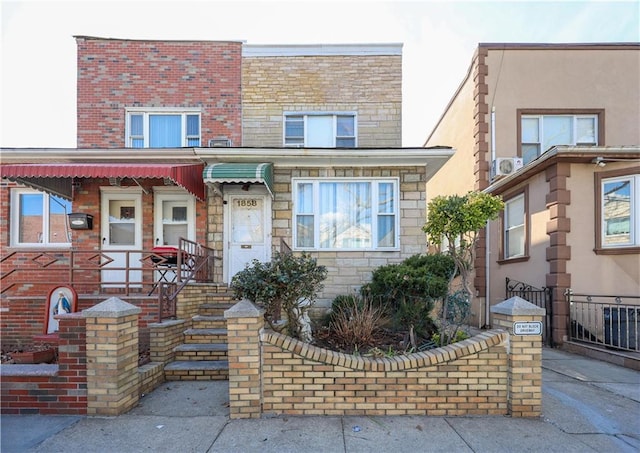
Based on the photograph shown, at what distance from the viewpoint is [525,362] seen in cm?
365

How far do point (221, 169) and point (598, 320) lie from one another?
8420mm

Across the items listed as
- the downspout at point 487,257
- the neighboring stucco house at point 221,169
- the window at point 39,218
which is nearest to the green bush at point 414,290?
the neighboring stucco house at point 221,169

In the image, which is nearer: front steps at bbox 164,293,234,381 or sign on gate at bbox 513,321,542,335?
sign on gate at bbox 513,321,542,335

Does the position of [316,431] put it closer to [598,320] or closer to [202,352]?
[202,352]

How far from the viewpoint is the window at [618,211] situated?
7008 millimetres

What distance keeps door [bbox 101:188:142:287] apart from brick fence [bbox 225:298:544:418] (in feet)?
18.0

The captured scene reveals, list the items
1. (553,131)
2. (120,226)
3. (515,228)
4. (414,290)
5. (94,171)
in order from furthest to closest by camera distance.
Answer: (553,131) → (515,228) → (120,226) → (94,171) → (414,290)

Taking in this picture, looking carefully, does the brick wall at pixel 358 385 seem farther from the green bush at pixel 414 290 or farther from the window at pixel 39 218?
the window at pixel 39 218

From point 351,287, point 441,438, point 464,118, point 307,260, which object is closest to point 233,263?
point 351,287

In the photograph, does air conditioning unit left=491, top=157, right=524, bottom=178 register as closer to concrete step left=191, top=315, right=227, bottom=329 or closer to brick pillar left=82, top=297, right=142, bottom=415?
concrete step left=191, top=315, right=227, bottom=329

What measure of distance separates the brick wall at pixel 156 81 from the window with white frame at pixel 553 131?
8.76 m

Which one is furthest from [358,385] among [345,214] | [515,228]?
[515,228]

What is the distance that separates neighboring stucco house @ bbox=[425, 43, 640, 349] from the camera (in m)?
7.20

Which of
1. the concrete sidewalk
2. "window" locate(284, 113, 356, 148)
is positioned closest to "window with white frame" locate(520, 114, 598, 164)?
"window" locate(284, 113, 356, 148)
